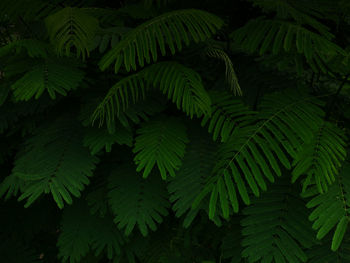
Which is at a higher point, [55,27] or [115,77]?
[55,27]

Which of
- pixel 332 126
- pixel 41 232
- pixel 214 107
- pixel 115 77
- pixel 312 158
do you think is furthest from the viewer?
pixel 41 232

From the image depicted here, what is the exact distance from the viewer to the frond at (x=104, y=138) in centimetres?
94

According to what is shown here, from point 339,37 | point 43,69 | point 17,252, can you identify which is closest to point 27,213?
point 17,252

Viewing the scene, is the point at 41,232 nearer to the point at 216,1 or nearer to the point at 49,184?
the point at 49,184

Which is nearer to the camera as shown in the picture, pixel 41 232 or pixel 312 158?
pixel 312 158

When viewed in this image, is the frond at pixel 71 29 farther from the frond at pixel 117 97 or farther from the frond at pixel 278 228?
the frond at pixel 278 228

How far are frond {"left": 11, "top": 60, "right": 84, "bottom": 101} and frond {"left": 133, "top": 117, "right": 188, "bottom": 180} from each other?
273 millimetres

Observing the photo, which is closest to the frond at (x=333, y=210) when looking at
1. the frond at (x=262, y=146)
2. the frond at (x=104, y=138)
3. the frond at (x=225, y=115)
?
the frond at (x=262, y=146)

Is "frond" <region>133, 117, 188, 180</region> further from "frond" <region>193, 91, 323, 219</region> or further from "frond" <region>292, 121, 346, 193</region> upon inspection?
"frond" <region>292, 121, 346, 193</region>

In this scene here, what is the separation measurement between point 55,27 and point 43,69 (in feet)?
0.47

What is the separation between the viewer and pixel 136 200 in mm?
958

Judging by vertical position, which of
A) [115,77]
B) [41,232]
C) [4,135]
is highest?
[115,77]

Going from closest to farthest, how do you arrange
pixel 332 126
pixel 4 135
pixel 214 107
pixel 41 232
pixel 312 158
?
pixel 312 158, pixel 332 126, pixel 214 107, pixel 4 135, pixel 41 232

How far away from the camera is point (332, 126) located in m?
0.85
